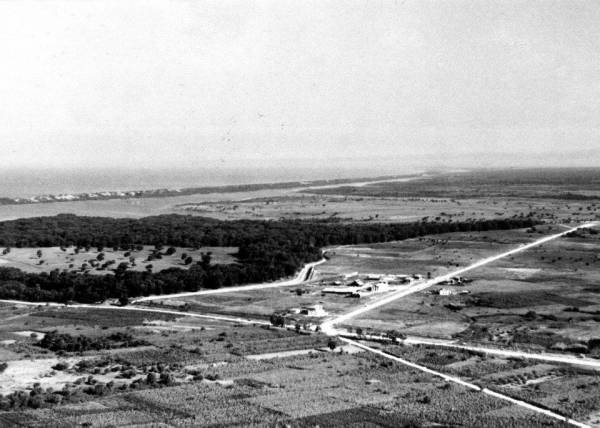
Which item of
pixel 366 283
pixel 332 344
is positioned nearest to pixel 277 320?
pixel 332 344

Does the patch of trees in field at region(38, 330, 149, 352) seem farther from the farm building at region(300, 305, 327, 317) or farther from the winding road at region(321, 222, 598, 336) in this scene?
the farm building at region(300, 305, 327, 317)

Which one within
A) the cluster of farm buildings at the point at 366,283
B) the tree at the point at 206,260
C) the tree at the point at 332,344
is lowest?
the tree at the point at 332,344

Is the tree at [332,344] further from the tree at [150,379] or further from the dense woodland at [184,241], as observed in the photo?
A: the dense woodland at [184,241]

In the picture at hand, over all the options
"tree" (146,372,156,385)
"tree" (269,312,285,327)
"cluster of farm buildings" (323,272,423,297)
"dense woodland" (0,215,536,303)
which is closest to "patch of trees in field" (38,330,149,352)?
"tree" (146,372,156,385)

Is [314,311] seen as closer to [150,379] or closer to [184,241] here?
[150,379]

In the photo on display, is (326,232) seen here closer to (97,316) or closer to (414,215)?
(414,215)

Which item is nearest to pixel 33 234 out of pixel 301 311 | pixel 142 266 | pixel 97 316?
pixel 142 266

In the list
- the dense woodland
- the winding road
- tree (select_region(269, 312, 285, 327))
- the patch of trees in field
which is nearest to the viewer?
the patch of trees in field

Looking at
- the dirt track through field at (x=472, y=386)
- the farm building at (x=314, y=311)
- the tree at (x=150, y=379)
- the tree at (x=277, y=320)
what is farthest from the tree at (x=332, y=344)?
the tree at (x=150, y=379)
